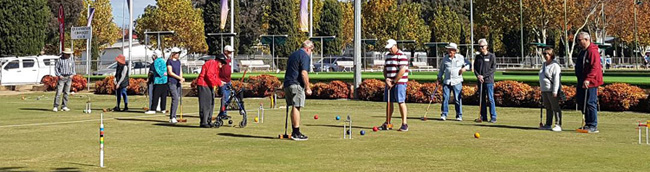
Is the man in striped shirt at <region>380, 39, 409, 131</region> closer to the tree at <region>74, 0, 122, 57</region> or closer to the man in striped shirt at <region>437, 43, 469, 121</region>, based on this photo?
the man in striped shirt at <region>437, 43, 469, 121</region>

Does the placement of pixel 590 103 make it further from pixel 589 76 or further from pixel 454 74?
pixel 454 74

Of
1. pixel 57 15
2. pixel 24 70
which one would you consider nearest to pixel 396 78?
pixel 24 70

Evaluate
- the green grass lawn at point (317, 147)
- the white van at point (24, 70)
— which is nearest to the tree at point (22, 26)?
the white van at point (24, 70)

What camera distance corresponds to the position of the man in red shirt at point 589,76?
1445cm

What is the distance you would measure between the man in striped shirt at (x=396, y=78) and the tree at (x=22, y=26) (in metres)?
41.2

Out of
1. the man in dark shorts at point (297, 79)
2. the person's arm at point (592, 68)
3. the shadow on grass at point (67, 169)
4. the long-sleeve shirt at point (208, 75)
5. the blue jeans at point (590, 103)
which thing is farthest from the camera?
the long-sleeve shirt at point (208, 75)

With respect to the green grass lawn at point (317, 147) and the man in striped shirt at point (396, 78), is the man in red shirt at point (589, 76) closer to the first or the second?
the green grass lawn at point (317, 147)

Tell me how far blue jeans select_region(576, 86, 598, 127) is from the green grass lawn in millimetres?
381

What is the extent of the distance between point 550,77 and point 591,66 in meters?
0.99

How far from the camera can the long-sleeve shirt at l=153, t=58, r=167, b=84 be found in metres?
19.4

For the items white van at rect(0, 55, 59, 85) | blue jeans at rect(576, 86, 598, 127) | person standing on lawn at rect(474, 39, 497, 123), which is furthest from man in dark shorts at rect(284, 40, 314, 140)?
white van at rect(0, 55, 59, 85)

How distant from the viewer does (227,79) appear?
17875 millimetres

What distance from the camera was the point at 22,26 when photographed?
169 ft

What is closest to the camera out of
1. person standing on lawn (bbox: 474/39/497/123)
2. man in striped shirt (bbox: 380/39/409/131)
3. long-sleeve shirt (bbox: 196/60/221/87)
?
man in striped shirt (bbox: 380/39/409/131)
